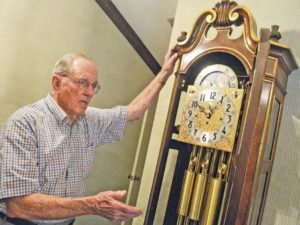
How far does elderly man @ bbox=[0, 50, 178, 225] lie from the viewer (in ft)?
3.10

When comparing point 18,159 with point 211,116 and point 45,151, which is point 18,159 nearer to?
point 45,151

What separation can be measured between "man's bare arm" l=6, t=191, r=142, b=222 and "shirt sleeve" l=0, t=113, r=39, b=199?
4cm

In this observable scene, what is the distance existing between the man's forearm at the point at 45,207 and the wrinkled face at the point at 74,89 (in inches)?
13.8

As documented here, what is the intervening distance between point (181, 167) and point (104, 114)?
43 cm

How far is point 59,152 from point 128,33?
1.03m

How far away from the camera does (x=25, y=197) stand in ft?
3.18

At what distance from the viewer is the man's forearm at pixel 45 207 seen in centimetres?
93

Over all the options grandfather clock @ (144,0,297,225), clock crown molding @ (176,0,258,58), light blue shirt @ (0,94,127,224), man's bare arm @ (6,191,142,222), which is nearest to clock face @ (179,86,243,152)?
grandfather clock @ (144,0,297,225)

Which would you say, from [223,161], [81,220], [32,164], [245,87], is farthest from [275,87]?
[81,220]

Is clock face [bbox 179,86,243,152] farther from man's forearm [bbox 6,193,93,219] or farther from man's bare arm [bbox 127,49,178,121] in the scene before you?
man's forearm [bbox 6,193,93,219]

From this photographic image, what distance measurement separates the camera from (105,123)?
52.5 inches

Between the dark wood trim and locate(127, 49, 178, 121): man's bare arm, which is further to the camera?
the dark wood trim

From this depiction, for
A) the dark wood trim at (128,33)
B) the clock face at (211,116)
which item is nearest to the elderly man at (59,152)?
the clock face at (211,116)

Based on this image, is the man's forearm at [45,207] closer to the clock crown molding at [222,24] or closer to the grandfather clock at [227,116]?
the grandfather clock at [227,116]
